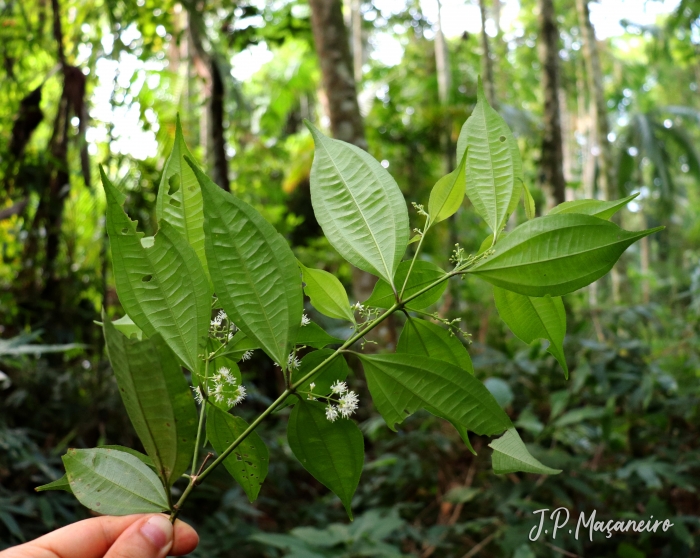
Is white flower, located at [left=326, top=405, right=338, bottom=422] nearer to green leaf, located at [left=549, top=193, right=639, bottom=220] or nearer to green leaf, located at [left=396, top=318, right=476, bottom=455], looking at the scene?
green leaf, located at [left=396, top=318, right=476, bottom=455]

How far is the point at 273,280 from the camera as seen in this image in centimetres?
37

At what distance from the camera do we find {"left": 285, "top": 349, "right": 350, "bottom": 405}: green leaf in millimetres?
409

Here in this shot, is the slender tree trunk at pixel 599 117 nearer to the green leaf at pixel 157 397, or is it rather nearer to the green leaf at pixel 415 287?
the green leaf at pixel 415 287

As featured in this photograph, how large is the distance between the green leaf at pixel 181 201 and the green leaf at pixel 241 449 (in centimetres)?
10

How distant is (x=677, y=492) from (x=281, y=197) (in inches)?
110

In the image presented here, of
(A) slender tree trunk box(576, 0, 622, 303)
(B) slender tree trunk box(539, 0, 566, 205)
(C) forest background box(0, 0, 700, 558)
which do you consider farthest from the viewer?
(A) slender tree trunk box(576, 0, 622, 303)

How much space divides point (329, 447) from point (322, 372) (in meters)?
0.05

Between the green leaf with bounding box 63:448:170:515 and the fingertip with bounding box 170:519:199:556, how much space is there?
3 cm

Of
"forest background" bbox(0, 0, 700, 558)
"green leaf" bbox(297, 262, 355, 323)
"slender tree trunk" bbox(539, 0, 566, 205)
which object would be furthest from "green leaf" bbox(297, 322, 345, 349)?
"slender tree trunk" bbox(539, 0, 566, 205)

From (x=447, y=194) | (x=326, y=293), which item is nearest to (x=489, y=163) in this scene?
(x=447, y=194)

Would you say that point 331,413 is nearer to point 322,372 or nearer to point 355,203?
point 322,372

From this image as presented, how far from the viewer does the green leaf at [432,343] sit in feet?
1.43

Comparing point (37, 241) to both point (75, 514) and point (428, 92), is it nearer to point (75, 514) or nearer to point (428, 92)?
point (75, 514)

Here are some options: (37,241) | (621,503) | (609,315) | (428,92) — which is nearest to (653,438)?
(621,503)
